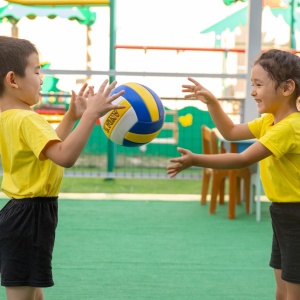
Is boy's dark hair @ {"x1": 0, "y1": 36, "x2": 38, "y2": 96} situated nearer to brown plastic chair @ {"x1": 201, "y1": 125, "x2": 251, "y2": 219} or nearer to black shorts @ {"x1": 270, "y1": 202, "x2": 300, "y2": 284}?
black shorts @ {"x1": 270, "y1": 202, "x2": 300, "y2": 284}

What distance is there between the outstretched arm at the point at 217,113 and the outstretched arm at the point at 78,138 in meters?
0.69

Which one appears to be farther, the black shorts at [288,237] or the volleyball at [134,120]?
the volleyball at [134,120]

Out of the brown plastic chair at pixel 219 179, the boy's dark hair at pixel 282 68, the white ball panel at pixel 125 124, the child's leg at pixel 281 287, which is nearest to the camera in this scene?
the boy's dark hair at pixel 282 68

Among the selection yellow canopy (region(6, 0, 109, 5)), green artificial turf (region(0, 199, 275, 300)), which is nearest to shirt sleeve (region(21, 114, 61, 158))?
green artificial turf (region(0, 199, 275, 300))

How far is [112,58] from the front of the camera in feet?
25.8

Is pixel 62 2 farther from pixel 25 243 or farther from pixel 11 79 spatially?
pixel 25 243

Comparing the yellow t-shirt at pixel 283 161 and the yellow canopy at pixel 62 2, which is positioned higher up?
the yellow canopy at pixel 62 2

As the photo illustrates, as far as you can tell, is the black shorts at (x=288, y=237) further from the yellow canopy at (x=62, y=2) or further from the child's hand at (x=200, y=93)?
the yellow canopy at (x=62, y=2)

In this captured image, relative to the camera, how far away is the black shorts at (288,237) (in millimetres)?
2766

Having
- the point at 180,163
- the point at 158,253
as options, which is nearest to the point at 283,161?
the point at 180,163

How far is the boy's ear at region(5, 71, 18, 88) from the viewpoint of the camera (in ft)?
8.68

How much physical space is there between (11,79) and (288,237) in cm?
118

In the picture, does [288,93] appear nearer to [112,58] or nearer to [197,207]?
[197,207]

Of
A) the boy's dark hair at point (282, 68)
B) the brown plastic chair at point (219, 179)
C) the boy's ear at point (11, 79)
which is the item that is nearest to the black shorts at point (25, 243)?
the boy's ear at point (11, 79)
